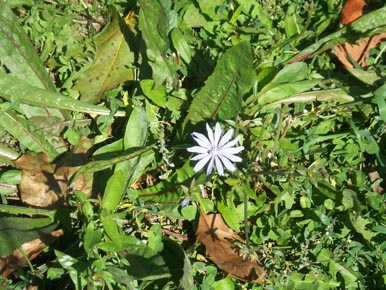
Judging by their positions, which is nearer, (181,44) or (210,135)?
(210,135)

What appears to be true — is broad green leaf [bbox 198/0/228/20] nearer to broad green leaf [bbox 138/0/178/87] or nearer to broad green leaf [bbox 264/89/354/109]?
broad green leaf [bbox 138/0/178/87]

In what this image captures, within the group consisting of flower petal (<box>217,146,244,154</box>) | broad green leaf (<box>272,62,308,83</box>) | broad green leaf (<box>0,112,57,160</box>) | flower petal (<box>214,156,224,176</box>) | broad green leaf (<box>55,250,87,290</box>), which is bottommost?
broad green leaf (<box>55,250,87,290</box>)

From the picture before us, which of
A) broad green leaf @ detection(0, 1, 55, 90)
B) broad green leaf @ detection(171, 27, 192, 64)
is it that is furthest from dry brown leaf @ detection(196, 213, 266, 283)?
broad green leaf @ detection(0, 1, 55, 90)

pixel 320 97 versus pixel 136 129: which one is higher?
pixel 320 97

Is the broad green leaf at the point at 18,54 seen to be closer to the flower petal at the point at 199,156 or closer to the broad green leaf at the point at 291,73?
the flower petal at the point at 199,156

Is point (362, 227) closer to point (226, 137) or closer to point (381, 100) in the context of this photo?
point (381, 100)

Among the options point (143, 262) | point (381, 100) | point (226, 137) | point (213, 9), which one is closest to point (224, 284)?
point (143, 262)

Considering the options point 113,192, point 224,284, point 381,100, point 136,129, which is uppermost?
point 381,100
